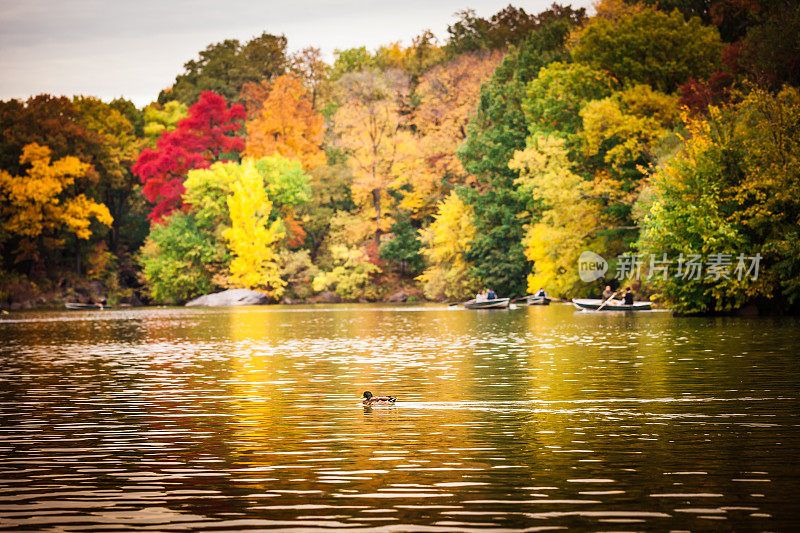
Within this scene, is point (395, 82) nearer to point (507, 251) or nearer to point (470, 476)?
point (507, 251)

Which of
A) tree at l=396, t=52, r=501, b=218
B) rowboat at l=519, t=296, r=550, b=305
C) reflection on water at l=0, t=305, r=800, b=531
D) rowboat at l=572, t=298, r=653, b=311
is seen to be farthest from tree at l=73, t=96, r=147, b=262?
reflection on water at l=0, t=305, r=800, b=531

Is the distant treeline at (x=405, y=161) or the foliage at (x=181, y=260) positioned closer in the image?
the distant treeline at (x=405, y=161)

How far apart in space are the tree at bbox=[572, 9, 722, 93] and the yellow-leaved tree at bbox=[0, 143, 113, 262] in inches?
1915

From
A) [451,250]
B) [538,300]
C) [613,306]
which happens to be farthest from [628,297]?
[451,250]

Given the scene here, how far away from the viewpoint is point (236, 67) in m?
112

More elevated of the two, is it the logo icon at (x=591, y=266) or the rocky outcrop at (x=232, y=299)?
the logo icon at (x=591, y=266)

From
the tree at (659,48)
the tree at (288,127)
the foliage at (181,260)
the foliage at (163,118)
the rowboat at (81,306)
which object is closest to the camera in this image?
the tree at (659,48)

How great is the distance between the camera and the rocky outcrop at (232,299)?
90812 mm

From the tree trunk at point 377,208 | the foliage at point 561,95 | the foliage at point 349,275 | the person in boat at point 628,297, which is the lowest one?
the person in boat at point 628,297

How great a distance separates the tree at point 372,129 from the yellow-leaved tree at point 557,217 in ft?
65.3

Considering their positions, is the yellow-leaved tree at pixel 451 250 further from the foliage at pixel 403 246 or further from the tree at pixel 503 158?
the foliage at pixel 403 246

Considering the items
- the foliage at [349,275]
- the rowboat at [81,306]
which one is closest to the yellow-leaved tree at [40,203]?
the rowboat at [81,306]

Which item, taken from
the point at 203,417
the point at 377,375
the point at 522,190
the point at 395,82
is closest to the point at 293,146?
the point at 395,82

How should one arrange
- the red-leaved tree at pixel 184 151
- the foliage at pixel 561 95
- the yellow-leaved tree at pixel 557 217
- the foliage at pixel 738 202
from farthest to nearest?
the red-leaved tree at pixel 184 151
the foliage at pixel 561 95
the yellow-leaved tree at pixel 557 217
the foliage at pixel 738 202
